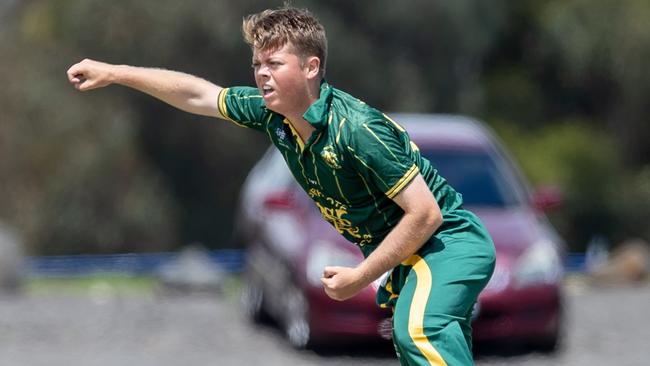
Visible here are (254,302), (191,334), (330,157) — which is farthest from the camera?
(254,302)

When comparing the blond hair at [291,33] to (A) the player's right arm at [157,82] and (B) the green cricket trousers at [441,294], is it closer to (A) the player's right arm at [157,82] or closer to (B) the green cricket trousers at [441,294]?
(A) the player's right arm at [157,82]

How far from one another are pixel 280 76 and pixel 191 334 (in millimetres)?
7588

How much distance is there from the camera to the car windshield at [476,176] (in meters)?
11.2

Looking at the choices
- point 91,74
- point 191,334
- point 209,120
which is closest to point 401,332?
point 91,74

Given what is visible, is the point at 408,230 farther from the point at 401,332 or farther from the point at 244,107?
the point at 244,107

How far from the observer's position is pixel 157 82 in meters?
5.46

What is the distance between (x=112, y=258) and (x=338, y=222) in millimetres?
19983

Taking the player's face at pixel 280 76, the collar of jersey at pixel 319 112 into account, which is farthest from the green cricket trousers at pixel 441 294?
the player's face at pixel 280 76

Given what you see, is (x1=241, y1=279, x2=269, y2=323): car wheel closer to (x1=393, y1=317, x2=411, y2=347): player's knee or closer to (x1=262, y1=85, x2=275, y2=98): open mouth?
(x1=393, y1=317, x2=411, y2=347): player's knee

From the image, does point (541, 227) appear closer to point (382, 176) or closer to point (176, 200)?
point (382, 176)

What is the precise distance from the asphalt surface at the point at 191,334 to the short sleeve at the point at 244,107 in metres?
5.07

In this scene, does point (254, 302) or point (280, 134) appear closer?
point (280, 134)

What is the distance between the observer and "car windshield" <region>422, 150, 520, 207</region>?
36.8 feet

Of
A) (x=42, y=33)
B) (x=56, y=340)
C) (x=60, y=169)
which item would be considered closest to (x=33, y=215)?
(x=60, y=169)
